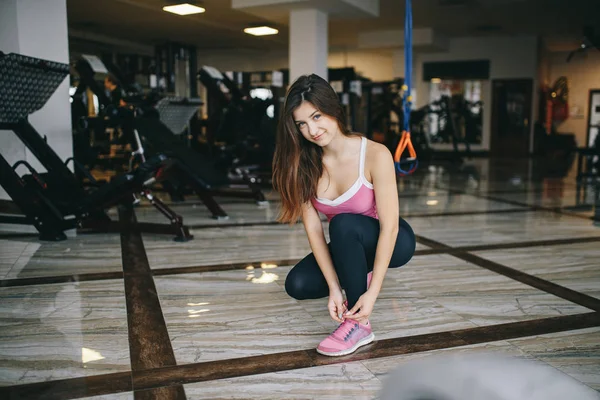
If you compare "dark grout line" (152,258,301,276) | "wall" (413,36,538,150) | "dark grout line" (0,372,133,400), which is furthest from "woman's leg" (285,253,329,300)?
"wall" (413,36,538,150)

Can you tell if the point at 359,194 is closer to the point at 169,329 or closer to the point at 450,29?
the point at 169,329

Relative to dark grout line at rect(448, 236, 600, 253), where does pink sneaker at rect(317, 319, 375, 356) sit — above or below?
above

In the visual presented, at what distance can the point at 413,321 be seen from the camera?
2.31 meters

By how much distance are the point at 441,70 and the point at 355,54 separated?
2.71m

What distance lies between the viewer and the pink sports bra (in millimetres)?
1962

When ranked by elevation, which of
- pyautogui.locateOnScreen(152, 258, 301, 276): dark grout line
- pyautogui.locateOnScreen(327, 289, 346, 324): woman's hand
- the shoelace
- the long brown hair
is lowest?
pyautogui.locateOnScreen(152, 258, 301, 276): dark grout line

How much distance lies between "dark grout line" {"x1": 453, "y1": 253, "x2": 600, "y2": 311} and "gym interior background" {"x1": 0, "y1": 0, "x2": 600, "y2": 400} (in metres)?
0.02

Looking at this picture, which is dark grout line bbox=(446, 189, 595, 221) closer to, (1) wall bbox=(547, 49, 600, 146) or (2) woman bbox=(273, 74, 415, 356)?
(2) woman bbox=(273, 74, 415, 356)

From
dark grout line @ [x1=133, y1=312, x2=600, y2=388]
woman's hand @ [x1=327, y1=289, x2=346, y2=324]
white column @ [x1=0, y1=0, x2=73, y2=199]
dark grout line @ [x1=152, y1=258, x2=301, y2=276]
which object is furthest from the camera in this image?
white column @ [x1=0, y1=0, x2=73, y2=199]

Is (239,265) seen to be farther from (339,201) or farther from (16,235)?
→ (16,235)

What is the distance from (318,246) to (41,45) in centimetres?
333

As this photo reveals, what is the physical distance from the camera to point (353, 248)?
6.33ft

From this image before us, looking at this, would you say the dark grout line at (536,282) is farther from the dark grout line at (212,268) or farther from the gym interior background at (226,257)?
the dark grout line at (212,268)

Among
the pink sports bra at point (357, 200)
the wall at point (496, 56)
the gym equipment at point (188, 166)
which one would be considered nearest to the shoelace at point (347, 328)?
the pink sports bra at point (357, 200)
